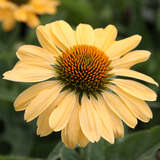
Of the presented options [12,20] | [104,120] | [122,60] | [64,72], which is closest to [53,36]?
[64,72]

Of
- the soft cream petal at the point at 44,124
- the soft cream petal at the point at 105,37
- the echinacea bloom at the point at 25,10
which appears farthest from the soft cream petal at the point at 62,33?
the echinacea bloom at the point at 25,10

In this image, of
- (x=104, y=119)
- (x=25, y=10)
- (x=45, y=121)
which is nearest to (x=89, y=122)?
(x=104, y=119)

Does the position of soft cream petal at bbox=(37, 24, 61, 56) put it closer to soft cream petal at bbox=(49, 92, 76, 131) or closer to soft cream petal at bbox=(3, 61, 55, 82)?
soft cream petal at bbox=(3, 61, 55, 82)

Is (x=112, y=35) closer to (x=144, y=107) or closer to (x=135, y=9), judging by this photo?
(x=144, y=107)

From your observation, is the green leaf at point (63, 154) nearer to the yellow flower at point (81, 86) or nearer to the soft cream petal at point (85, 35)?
the yellow flower at point (81, 86)

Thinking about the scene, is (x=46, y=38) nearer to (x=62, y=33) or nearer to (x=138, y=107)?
(x=62, y=33)

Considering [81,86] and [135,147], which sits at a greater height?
[81,86]
